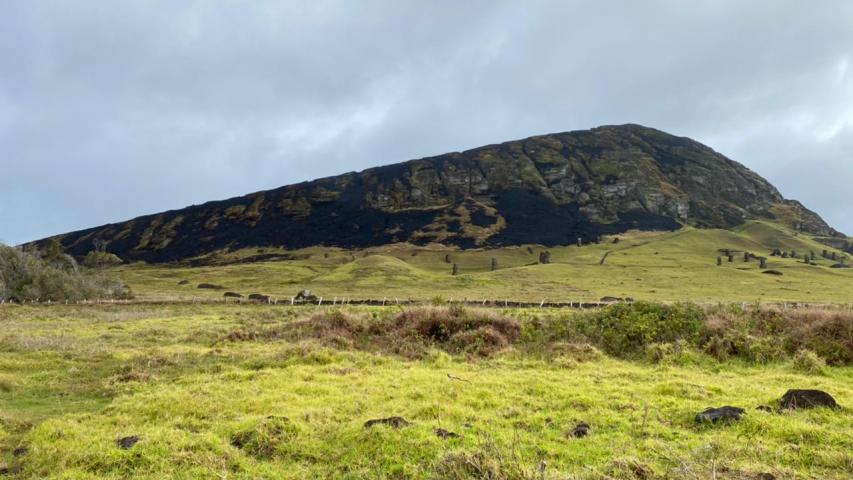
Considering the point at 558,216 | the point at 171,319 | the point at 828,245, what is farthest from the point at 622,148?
the point at 171,319

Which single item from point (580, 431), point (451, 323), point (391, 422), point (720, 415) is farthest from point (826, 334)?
point (391, 422)

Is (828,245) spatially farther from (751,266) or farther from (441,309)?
(441,309)

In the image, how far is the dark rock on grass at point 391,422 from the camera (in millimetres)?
9883

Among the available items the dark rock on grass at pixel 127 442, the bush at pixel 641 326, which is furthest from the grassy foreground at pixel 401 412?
the bush at pixel 641 326

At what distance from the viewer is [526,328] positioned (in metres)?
21.6

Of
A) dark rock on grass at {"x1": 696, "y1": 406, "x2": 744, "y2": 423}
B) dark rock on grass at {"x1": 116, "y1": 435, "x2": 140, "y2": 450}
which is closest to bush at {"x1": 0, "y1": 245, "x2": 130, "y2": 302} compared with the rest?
dark rock on grass at {"x1": 116, "y1": 435, "x2": 140, "y2": 450}

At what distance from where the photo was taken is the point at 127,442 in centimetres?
954

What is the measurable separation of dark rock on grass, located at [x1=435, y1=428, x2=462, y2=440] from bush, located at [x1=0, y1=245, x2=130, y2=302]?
5318cm

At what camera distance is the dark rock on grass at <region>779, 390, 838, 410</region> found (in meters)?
10.7

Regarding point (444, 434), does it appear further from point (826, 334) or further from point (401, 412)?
point (826, 334)

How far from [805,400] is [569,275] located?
6917 centimetres

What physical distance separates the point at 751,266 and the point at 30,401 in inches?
3934

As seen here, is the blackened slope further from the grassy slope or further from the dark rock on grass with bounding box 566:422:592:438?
the dark rock on grass with bounding box 566:422:592:438

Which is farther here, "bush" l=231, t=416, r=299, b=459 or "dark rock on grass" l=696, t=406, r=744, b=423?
"dark rock on grass" l=696, t=406, r=744, b=423
